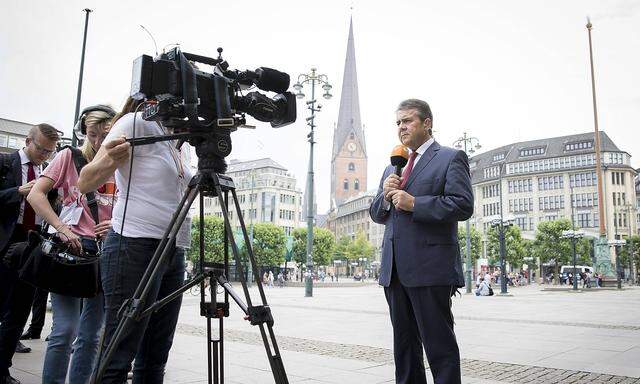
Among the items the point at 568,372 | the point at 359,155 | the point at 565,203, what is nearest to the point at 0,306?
the point at 568,372

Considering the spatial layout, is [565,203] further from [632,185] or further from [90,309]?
[90,309]

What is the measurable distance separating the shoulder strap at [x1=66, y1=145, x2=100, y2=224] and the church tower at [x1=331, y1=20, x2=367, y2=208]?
4981 inches

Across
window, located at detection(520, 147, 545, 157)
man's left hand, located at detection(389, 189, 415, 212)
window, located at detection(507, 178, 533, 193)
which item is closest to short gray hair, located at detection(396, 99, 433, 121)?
man's left hand, located at detection(389, 189, 415, 212)

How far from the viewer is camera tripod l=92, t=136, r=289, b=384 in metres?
2.23

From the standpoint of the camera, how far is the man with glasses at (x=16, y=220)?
3.85 metres

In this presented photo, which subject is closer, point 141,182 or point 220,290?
point 220,290

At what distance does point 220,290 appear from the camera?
255cm

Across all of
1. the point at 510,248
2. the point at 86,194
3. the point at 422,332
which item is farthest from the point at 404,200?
the point at 510,248

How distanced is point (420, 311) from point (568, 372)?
3185 millimetres

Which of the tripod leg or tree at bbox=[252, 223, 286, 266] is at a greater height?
tree at bbox=[252, 223, 286, 266]

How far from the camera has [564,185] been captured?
294 ft

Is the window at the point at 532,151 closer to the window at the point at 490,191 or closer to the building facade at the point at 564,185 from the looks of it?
the building facade at the point at 564,185

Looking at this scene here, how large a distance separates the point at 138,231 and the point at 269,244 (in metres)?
63.3

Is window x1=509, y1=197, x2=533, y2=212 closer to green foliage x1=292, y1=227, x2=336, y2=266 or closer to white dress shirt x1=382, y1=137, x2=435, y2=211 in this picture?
green foliage x1=292, y1=227, x2=336, y2=266
